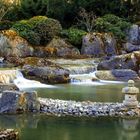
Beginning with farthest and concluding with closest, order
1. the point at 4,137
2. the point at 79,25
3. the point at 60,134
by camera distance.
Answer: the point at 79,25, the point at 60,134, the point at 4,137

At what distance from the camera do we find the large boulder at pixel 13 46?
124 ft

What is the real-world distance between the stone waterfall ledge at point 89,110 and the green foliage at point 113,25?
2504 cm

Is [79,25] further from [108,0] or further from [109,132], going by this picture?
[109,132]

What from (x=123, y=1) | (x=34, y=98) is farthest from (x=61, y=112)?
(x=123, y=1)

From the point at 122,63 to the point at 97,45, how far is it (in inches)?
275

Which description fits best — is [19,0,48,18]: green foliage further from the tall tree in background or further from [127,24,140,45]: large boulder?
[127,24,140,45]: large boulder

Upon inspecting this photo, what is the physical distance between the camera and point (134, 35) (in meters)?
45.2

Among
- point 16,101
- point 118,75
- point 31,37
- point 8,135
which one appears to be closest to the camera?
point 8,135

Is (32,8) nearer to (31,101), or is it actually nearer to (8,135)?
(31,101)

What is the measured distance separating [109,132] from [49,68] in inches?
565

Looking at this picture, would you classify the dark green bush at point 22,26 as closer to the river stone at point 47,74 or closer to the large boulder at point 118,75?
the large boulder at point 118,75

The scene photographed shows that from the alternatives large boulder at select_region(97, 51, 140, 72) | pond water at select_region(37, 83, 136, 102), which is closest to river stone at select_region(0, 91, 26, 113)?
pond water at select_region(37, 83, 136, 102)

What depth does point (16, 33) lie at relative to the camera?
1549 inches

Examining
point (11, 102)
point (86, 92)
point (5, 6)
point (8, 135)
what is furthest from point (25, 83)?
point (5, 6)
